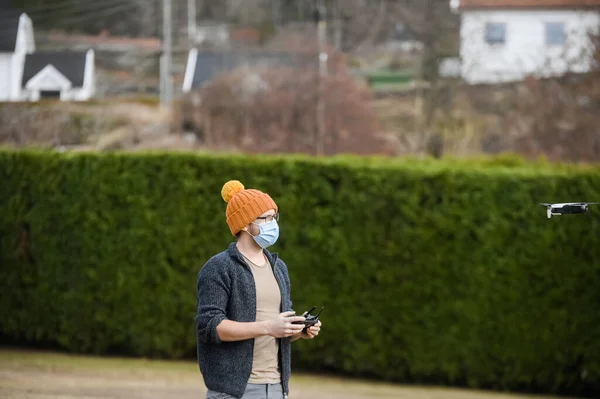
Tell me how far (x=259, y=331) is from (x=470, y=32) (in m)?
21.8

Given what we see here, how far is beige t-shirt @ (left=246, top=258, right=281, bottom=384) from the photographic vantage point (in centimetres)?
Result: 428

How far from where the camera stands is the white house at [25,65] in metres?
16.3

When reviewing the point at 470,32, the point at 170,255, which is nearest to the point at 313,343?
the point at 170,255

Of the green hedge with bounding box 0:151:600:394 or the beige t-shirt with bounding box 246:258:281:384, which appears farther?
the green hedge with bounding box 0:151:600:394

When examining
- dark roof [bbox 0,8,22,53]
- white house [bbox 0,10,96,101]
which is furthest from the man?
dark roof [bbox 0,8,22,53]

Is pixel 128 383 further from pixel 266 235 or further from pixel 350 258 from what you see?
pixel 266 235

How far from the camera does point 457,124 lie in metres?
23.9

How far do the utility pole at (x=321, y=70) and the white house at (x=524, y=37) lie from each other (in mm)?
4079

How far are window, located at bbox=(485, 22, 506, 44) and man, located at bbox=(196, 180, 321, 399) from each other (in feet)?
69.6

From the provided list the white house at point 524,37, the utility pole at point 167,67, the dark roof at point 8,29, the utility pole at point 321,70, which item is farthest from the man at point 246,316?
the white house at point 524,37

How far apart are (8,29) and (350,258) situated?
348 inches

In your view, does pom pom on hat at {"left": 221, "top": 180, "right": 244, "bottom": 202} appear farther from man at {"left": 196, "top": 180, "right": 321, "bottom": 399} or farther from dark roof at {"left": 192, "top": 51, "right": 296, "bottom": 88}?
dark roof at {"left": 192, "top": 51, "right": 296, "bottom": 88}

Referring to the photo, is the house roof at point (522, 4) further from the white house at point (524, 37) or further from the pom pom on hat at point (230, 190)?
the pom pom on hat at point (230, 190)

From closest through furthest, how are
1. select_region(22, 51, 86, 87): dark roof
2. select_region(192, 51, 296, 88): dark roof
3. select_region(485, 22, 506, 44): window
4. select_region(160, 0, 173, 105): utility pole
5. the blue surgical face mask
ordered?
the blue surgical face mask
select_region(22, 51, 86, 87): dark roof
select_region(160, 0, 173, 105): utility pole
select_region(192, 51, 296, 88): dark roof
select_region(485, 22, 506, 44): window
